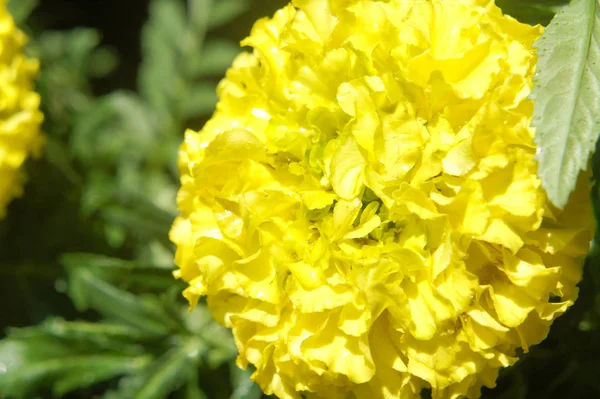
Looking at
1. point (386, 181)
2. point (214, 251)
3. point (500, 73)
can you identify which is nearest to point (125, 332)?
point (214, 251)

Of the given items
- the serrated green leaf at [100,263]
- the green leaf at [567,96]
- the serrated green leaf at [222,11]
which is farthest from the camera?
the serrated green leaf at [222,11]

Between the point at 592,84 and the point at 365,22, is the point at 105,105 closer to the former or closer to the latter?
the point at 365,22

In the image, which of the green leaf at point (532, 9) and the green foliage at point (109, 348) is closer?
the green leaf at point (532, 9)

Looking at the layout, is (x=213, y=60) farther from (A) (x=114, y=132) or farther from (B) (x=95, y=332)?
(B) (x=95, y=332)

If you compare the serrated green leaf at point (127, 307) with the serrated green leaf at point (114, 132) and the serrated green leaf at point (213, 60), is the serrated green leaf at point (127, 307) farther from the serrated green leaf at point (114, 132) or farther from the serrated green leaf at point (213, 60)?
the serrated green leaf at point (213, 60)

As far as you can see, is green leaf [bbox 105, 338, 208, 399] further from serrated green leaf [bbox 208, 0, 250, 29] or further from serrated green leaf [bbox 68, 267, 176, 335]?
serrated green leaf [bbox 208, 0, 250, 29]

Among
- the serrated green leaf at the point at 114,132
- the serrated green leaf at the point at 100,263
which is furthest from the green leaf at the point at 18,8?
the serrated green leaf at the point at 100,263

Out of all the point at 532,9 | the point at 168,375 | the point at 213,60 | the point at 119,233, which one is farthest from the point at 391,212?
the point at 213,60
